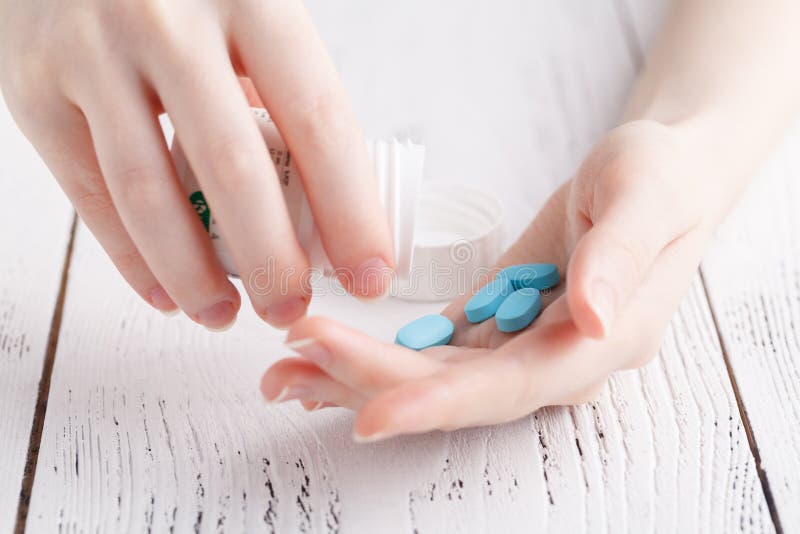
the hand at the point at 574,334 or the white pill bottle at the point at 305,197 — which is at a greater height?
the white pill bottle at the point at 305,197

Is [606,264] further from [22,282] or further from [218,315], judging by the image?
[22,282]

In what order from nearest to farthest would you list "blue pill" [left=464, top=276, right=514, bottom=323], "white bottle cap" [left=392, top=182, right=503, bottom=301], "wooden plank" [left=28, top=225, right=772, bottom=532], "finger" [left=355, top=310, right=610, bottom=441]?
"finger" [left=355, top=310, right=610, bottom=441] < "wooden plank" [left=28, top=225, right=772, bottom=532] < "blue pill" [left=464, top=276, right=514, bottom=323] < "white bottle cap" [left=392, top=182, right=503, bottom=301]

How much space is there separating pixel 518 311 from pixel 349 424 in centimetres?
16

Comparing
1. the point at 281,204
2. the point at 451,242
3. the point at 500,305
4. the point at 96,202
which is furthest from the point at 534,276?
the point at 96,202

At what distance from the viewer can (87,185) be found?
727 millimetres

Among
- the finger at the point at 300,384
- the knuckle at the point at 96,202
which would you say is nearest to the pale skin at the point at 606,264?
the finger at the point at 300,384

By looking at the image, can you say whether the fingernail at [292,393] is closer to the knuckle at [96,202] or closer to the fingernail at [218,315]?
the fingernail at [218,315]

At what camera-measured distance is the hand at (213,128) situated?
2.08ft


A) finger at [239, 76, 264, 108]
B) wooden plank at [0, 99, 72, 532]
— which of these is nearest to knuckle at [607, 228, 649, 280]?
finger at [239, 76, 264, 108]

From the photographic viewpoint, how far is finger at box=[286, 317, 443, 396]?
0.58 meters

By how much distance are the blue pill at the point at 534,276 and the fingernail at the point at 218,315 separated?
9.5 inches

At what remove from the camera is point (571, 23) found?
51.8 inches

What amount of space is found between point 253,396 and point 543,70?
0.68m

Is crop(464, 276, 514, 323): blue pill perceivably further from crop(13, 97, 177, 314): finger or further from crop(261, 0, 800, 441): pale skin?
crop(13, 97, 177, 314): finger
